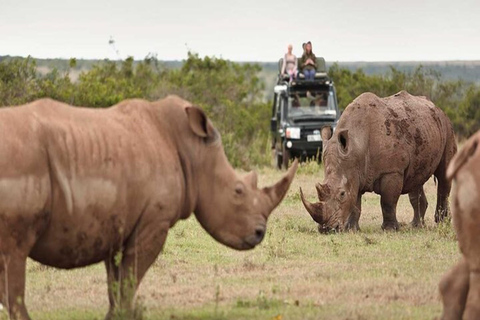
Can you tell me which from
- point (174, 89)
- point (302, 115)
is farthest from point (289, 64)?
point (174, 89)

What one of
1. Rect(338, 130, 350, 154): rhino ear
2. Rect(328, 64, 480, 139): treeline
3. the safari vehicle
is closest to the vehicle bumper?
the safari vehicle

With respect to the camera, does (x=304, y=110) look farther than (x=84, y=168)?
Yes

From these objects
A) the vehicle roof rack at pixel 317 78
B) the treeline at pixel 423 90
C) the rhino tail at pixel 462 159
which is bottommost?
the treeline at pixel 423 90

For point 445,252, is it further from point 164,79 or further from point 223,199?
point 164,79

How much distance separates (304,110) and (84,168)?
21.9 metres

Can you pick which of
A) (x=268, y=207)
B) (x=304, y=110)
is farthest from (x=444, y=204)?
(x=304, y=110)

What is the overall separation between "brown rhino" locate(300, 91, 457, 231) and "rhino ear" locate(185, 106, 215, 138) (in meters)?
6.09

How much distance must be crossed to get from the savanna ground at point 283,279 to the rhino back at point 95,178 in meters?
0.69

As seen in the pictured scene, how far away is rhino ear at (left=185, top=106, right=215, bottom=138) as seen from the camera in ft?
30.8

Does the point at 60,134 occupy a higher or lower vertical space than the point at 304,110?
higher

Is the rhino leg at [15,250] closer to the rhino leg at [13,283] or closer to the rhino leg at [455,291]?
the rhino leg at [13,283]

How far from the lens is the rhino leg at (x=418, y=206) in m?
17.3

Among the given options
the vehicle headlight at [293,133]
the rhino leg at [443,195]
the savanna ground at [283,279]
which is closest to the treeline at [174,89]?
the vehicle headlight at [293,133]

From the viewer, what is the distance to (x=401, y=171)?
16.5m
